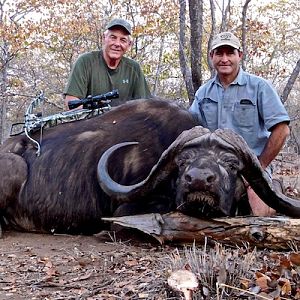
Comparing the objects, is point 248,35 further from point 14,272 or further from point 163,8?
point 14,272

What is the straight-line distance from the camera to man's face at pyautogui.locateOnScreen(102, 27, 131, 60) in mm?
7453

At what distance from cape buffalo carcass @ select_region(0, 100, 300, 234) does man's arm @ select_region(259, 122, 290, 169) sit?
→ 770mm

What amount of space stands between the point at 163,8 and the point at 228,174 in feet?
48.2

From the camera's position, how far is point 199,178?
4.20 m

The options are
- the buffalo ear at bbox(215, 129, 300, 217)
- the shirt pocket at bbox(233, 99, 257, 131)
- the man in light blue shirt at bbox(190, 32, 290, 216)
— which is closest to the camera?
the buffalo ear at bbox(215, 129, 300, 217)

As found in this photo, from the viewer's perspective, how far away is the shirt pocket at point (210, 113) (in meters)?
6.15

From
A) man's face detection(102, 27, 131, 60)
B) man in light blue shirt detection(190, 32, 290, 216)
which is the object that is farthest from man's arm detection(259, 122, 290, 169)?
man's face detection(102, 27, 131, 60)

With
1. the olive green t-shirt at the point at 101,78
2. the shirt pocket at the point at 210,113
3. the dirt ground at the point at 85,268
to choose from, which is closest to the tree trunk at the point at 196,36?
the olive green t-shirt at the point at 101,78

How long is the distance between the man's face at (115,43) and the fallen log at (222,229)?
10.5 ft

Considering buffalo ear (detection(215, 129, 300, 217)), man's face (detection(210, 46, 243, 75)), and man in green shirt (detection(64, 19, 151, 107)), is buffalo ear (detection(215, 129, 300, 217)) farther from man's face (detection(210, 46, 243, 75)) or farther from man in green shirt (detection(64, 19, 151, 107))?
man in green shirt (detection(64, 19, 151, 107))

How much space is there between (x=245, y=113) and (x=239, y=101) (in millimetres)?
142

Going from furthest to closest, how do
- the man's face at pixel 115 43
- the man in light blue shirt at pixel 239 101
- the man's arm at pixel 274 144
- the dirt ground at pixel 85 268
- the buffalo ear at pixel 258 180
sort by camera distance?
the man's face at pixel 115 43
the man in light blue shirt at pixel 239 101
the man's arm at pixel 274 144
the buffalo ear at pixel 258 180
the dirt ground at pixel 85 268

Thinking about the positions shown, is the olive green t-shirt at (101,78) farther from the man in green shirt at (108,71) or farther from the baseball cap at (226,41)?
the baseball cap at (226,41)

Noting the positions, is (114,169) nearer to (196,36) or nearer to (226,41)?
(226,41)
